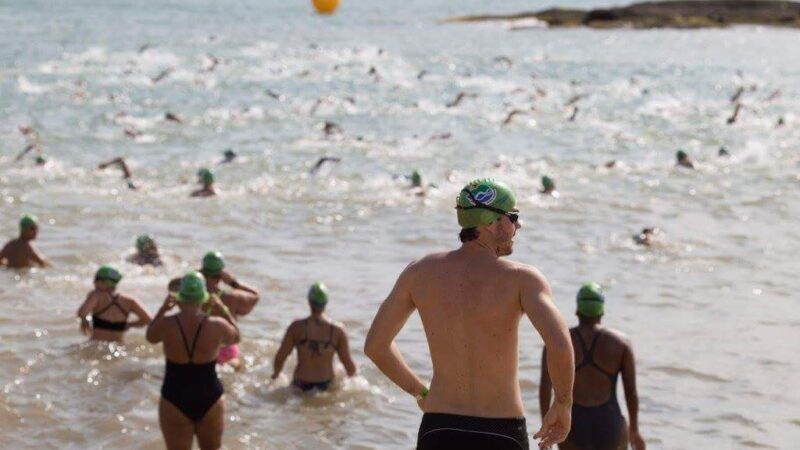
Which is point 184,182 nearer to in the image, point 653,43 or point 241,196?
point 241,196

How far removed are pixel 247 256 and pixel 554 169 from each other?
420 inches

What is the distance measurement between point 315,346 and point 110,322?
7.67 ft

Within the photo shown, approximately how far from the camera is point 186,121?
113 feet

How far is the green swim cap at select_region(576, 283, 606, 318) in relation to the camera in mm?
8047

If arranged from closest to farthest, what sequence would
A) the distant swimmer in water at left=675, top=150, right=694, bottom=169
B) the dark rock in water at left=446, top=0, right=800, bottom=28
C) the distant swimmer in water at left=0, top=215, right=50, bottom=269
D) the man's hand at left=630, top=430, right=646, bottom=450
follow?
the man's hand at left=630, top=430, right=646, bottom=450 → the distant swimmer in water at left=0, top=215, right=50, bottom=269 → the distant swimmer in water at left=675, top=150, right=694, bottom=169 → the dark rock in water at left=446, top=0, right=800, bottom=28

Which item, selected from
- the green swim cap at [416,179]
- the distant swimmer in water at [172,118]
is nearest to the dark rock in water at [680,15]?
the distant swimmer in water at [172,118]

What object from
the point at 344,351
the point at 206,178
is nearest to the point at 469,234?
the point at 344,351

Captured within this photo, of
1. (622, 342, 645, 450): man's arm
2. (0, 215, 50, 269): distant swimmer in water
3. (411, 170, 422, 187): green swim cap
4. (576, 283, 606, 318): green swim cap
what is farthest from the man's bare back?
(411, 170, 422, 187): green swim cap

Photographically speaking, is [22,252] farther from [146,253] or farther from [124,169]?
[124,169]

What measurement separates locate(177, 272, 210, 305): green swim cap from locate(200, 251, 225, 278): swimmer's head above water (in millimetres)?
1902

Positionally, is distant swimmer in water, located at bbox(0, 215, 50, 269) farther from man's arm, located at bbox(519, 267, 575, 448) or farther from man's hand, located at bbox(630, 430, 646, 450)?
man's arm, located at bbox(519, 267, 575, 448)

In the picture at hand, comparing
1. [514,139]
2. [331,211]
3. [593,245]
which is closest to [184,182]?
[331,211]

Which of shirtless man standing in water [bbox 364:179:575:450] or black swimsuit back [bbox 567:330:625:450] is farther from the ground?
shirtless man standing in water [bbox 364:179:575:450]

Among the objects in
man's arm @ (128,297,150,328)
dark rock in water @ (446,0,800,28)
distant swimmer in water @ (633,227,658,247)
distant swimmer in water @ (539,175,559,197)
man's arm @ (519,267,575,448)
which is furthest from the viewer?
dark rock in water @ (446,0,800,28)
